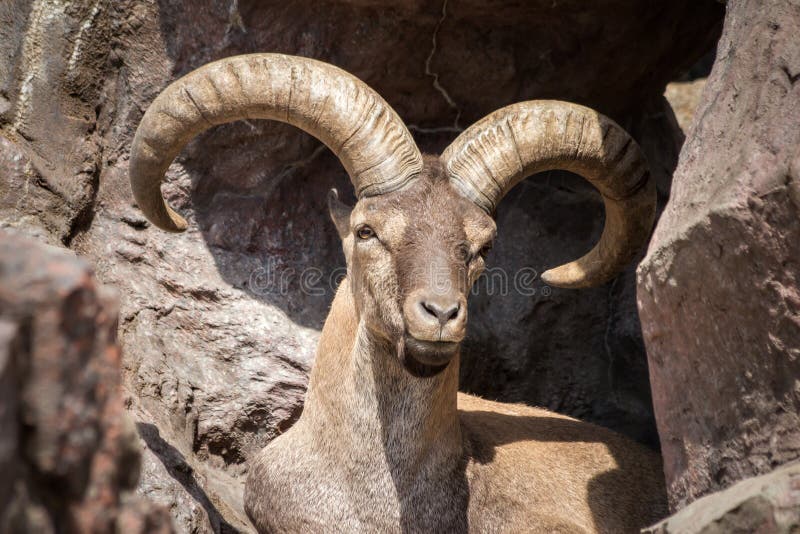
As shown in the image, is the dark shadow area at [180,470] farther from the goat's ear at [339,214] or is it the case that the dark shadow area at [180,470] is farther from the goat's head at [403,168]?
the goat's ear at [339,214]

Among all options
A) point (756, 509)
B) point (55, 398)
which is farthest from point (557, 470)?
point (55, 398)

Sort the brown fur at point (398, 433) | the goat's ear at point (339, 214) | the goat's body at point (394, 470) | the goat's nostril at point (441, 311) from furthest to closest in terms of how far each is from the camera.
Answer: the goat's ear at point (339, 214)
the goat's body at point (394, 470)
the brown fur at point (398, 433)
the goat's nostril at point (441, 311)

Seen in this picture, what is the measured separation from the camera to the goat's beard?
485 cm

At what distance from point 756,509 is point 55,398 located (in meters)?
2.64

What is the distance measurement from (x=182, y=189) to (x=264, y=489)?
279 cm

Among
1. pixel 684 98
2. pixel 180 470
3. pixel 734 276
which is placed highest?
pixel 684 98

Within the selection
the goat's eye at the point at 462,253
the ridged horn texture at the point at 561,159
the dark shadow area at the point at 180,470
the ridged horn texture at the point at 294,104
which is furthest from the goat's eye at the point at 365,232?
the dark shadow area at the point at 180,470

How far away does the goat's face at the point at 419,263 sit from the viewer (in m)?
4.83

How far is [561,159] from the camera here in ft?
20.2

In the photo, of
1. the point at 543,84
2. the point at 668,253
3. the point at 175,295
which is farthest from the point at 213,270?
the point at 668,253

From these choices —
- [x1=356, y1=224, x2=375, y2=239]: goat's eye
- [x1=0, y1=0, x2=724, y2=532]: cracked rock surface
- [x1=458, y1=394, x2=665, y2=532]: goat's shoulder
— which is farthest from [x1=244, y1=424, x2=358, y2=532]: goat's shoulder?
[x1=356, y1=224, x2=375, y2=239]: goat's eye

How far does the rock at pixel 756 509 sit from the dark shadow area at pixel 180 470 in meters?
2.97

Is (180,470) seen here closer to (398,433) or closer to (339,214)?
(398,433)

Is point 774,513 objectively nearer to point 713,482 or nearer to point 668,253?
A: point 713,482
